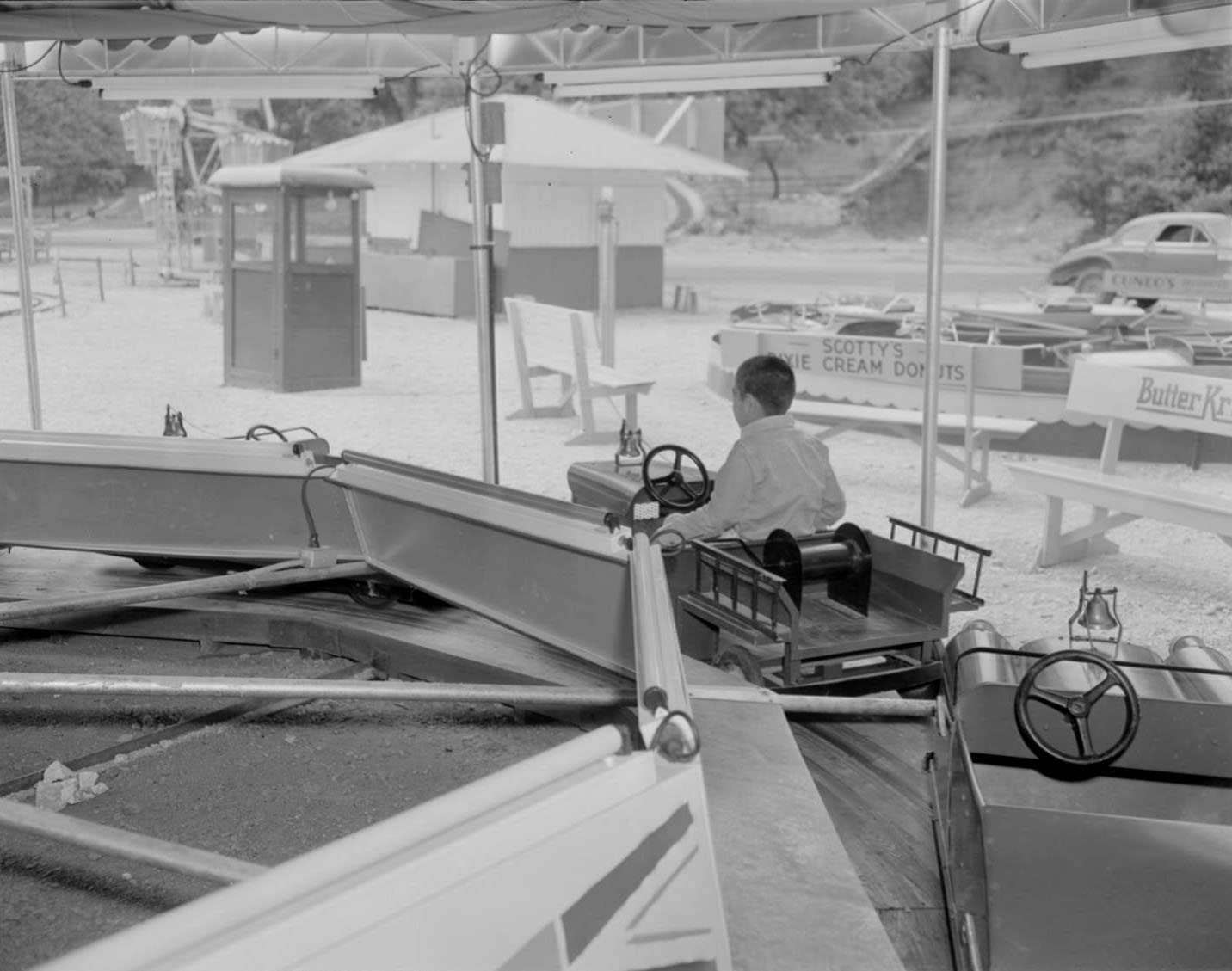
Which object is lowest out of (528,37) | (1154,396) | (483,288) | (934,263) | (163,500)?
(163,500)

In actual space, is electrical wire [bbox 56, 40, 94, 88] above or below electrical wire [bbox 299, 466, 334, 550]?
above

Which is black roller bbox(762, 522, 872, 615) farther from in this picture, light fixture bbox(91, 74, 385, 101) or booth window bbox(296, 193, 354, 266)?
booth window bbox(296, 193, 354, 266)

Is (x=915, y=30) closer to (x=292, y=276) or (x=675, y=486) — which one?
(x=675, y=486)

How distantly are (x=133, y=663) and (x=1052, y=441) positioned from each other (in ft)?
25.1

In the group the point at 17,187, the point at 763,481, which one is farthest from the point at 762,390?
the point at 17,187

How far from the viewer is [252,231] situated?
43.8 feet

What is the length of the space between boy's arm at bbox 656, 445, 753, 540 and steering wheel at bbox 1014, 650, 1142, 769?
1817 millimetres

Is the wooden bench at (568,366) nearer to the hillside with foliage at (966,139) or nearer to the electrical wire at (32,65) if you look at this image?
the electrical wire at (32,65)

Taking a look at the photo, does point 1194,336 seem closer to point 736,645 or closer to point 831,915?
point 736,645

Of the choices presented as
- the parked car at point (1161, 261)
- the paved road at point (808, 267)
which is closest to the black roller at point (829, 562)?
the paved road at point (808, 267)

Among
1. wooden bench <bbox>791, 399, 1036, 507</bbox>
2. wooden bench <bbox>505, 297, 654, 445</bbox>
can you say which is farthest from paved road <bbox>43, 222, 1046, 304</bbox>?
wooden bench <bbox>791, 399, 1036, 507</bbox>

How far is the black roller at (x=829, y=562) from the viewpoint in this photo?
4906mm

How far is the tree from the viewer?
26141mm

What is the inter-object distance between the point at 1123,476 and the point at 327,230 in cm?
832
